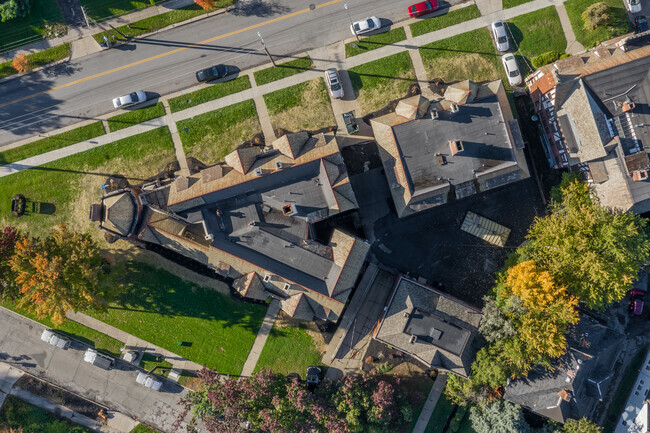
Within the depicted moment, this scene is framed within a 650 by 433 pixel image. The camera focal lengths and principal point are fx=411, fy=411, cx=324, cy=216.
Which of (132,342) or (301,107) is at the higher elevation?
(301,107)

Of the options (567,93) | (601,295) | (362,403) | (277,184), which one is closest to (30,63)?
(277,184)

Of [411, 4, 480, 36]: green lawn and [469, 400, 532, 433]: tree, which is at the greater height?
[411, 4, 480, 36]: green lawn

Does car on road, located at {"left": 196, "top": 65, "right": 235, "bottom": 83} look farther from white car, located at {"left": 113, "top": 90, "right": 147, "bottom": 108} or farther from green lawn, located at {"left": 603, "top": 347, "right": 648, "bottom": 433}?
green lawn, located at {"left": 603, "top": 347, "right": 648, "bottom": 433}

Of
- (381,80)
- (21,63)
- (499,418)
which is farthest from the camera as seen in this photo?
(381,80)

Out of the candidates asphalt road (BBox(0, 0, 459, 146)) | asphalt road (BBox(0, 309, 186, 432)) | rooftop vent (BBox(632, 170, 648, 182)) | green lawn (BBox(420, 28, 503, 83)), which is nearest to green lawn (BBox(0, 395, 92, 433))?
asphalt road (BBox(0, 309, 186, 432))

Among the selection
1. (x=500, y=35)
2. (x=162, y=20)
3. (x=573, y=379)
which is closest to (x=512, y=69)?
(x=500, y=35)

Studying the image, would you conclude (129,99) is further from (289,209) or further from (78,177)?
(289,209)

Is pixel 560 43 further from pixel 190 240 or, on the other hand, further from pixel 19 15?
pixel 19 15
